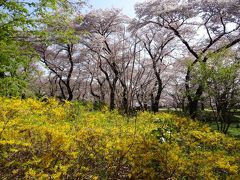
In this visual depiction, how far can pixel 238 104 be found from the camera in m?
15.7

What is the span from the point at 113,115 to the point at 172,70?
2493 cm

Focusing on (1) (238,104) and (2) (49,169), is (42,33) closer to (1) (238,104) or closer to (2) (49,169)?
(2) (49,169)

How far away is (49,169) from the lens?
376cm

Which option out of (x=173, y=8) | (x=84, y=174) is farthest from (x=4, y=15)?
(x=173, y=8)

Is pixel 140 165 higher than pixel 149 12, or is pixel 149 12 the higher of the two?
pixel 149 12

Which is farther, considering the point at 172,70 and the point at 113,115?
the point at 172,70

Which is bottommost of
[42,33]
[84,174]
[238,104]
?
[84,174]

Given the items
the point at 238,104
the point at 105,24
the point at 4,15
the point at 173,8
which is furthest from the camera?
the point at 105,24

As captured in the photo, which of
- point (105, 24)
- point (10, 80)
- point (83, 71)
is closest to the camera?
point (10, 80)

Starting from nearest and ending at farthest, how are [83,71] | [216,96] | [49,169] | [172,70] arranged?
[49,169]
[216,96]
[172,70]
[83,71]

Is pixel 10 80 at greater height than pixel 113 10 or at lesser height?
lesser

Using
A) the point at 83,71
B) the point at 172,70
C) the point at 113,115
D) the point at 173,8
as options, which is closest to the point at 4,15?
the point at 113,115

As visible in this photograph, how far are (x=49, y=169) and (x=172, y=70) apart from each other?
32363 mm

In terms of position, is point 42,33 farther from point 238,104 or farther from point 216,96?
point 238,104
